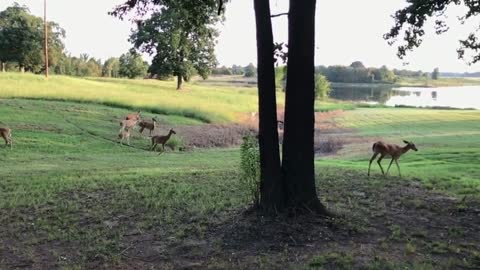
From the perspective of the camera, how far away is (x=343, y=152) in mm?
29234

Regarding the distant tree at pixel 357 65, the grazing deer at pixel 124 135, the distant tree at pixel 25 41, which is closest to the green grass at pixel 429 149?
the grazing deer at pixel 124 135

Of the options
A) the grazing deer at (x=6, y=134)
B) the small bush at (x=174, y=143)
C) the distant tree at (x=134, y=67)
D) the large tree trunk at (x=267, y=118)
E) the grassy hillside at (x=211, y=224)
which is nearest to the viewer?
the grassy hillside at (x=211, y=224)

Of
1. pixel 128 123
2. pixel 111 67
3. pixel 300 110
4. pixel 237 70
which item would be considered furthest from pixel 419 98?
pixel 300 110

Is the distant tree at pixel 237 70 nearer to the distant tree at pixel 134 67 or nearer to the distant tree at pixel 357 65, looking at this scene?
the distant tree at pixel 357 65

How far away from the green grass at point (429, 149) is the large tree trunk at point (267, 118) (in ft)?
19.8

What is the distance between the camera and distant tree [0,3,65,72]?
8069 centimetres

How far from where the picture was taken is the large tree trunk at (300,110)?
26.6 feet

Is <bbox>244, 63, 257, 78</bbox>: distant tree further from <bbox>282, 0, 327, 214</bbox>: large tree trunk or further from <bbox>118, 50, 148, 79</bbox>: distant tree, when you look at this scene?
<bbox>282, 0, 327, 214</bbox>: large tree trunk

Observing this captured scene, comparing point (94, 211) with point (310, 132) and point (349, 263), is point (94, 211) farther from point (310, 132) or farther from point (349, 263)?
point (349, 263)

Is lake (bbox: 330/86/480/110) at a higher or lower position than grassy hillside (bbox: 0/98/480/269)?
higher

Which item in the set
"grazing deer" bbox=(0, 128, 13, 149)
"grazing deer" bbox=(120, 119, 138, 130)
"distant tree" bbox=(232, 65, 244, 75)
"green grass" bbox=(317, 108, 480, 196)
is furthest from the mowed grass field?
"distant tree" bbox=(232, 65, 244, 75)

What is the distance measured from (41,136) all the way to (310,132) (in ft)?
77.8

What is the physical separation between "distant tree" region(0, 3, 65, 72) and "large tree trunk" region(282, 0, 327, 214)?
80.2 m

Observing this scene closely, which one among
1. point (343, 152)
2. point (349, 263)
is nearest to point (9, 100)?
point (343, 152)
